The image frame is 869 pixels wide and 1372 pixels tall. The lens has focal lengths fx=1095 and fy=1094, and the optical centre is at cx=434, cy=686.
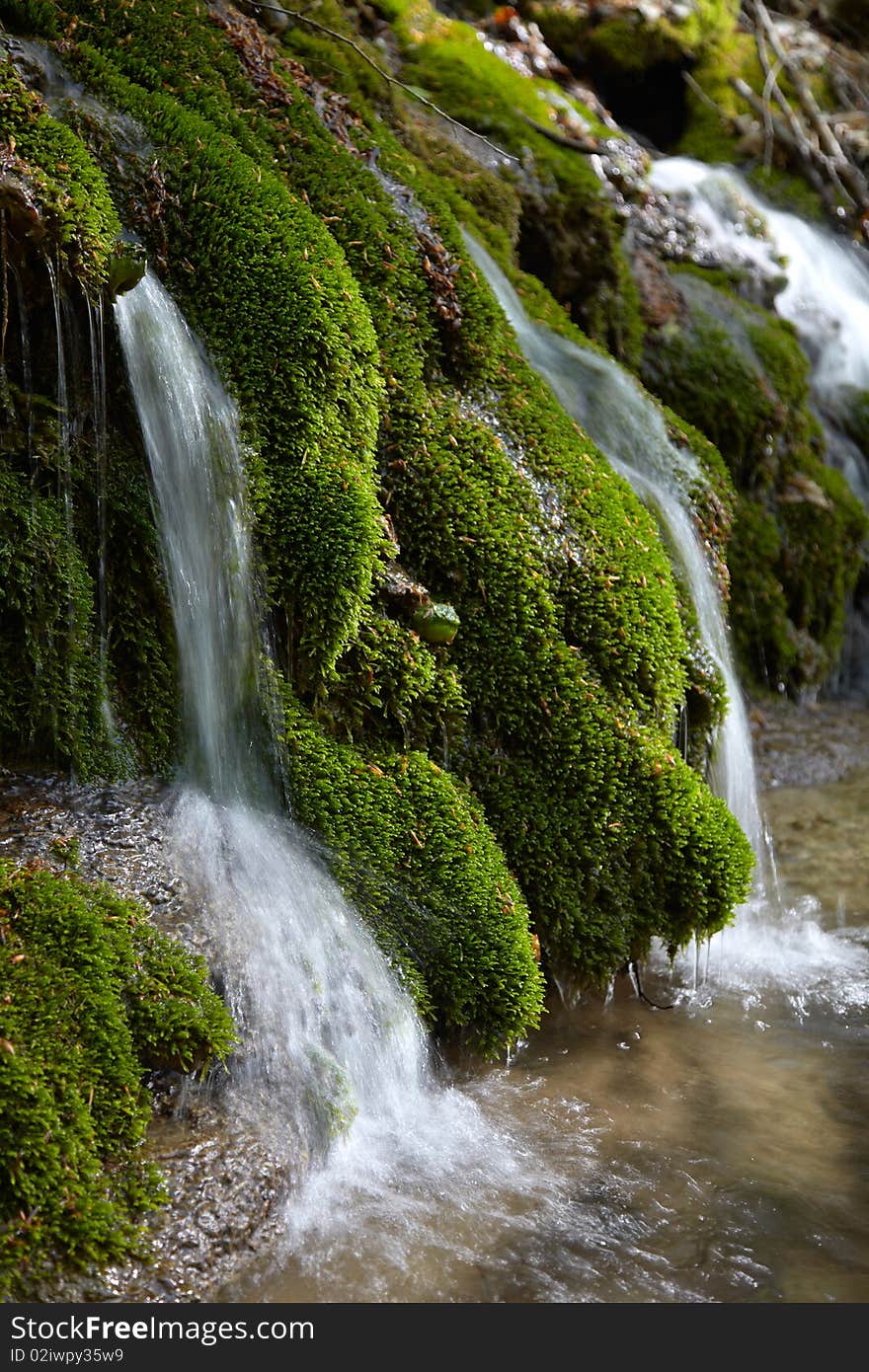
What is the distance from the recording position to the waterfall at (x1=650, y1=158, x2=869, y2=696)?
7.62 metres

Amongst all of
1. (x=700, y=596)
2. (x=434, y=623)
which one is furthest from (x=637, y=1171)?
(x=700, y=596)

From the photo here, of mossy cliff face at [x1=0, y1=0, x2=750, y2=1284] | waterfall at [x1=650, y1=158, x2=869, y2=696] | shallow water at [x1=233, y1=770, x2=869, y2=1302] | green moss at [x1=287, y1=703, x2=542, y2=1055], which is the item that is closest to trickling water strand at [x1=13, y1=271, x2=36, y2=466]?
mossy cliff face at [x1=0, y1=0, x2=750, y2=1284]

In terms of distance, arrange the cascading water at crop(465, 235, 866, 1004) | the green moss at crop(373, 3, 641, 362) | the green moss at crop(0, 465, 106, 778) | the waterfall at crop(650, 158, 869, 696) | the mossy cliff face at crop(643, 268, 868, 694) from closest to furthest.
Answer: the green moss at crop(0, 465, 106, 778)
the cascading water at crop(465, 235, 866, 1004)
the green moss at crop(373, 3, 641, 362)
the mossy cliff face at crop(643, 268, 868, 694)
the waterfall at crop(650, 158, 869, 696)

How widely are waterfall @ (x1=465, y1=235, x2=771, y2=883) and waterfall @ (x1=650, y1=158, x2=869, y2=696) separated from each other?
9.81 feet

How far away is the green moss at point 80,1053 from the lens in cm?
233

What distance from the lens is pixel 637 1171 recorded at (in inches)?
117

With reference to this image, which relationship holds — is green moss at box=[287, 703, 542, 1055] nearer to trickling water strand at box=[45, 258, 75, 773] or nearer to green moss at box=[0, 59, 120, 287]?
trickling water strand at box=[45, 258, 75, 773]

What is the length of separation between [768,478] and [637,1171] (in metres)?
5.06

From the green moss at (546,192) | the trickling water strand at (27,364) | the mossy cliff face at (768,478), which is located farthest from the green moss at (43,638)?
the mossy cliff face at (768,478)

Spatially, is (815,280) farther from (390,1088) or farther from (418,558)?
(390,1088)

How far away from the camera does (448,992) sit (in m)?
3.36
